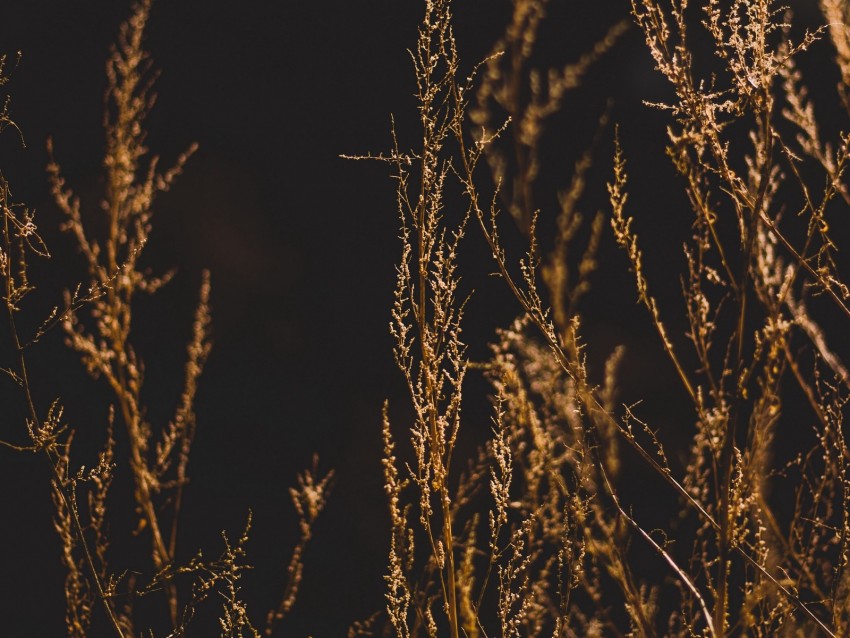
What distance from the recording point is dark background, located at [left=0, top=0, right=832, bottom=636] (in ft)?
11.3

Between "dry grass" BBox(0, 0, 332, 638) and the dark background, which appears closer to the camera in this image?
"dry grass" BBox(0, 0, 332, 638)

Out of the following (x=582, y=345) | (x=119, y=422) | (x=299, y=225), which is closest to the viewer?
(x=582, y=345)

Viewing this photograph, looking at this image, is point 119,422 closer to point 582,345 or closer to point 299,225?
point 299,225

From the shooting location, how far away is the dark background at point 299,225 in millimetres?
3430

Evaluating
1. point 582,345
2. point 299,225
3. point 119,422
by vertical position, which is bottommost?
point 119,422

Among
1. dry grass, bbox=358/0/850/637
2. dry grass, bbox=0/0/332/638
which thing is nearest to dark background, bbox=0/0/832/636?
dry grass, bbox=0/0/332/638

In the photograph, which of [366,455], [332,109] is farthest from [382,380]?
[332,109]

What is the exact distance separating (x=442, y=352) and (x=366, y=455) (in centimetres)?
221

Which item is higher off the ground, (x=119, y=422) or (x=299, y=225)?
(x=299, y=225)

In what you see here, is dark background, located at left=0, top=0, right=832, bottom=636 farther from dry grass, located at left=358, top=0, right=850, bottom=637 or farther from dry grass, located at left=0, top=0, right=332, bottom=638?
dry grass, located at left=358, top=0, right=850, bottom=637

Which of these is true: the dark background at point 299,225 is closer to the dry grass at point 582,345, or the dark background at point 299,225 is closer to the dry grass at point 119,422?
the dry grass at point 119,422

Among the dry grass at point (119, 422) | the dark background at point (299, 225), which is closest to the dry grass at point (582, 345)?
the dry grass at point (119, 422)

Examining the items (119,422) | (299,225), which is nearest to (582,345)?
(299,225)

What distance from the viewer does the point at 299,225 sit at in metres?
3.65
